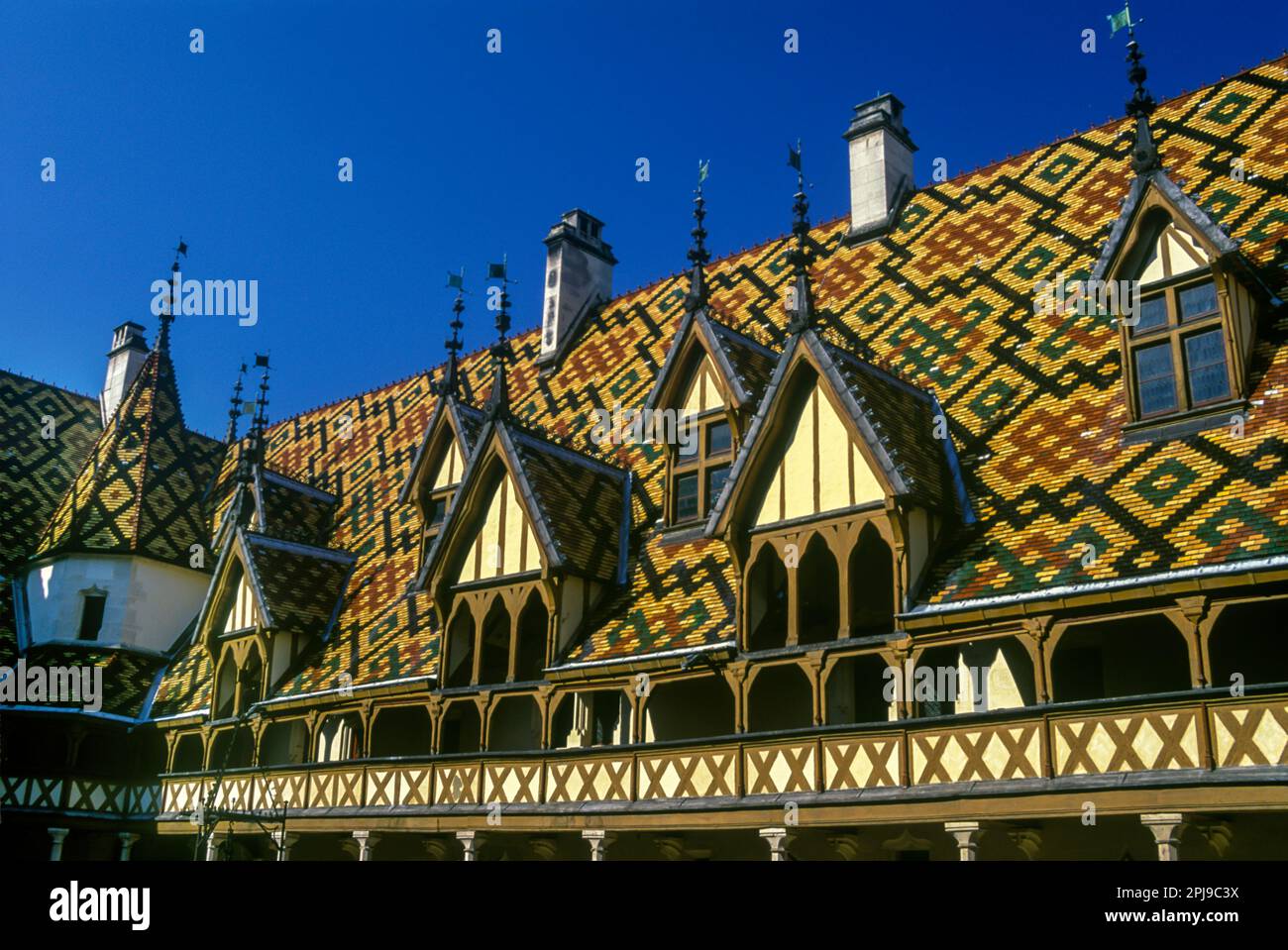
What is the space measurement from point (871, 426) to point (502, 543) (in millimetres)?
7094

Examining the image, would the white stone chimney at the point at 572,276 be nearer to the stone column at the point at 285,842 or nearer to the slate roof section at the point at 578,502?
the slate roof section at the point at 578,502

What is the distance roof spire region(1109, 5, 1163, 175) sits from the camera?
16.2m

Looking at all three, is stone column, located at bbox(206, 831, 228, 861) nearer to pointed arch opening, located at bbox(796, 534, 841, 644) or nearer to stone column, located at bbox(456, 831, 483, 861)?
stone column, located at bbox(456, 831, 483, 861)

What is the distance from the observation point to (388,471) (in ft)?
98.6

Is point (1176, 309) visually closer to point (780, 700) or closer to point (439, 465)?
point (780, 700)

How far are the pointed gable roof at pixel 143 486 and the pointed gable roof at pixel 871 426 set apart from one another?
17951 millimetres

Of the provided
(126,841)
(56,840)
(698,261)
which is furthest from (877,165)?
(56,840)

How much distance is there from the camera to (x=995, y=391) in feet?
59.8

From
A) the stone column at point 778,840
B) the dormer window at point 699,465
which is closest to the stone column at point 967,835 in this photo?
the stone column at point 778,840

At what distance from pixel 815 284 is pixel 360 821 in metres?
12.6

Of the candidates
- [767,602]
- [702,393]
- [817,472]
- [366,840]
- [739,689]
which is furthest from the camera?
[702,393]

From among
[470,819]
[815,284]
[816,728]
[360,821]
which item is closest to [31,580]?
[360,821]

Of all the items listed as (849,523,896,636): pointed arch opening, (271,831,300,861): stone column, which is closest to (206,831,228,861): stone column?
(271,831,300,861): stone column
